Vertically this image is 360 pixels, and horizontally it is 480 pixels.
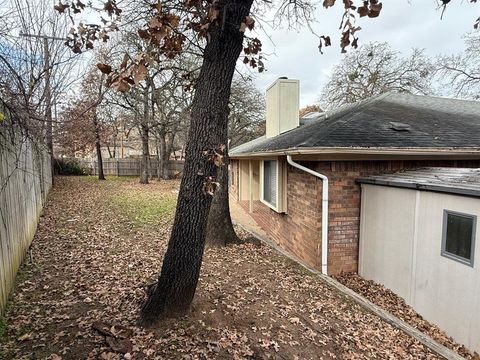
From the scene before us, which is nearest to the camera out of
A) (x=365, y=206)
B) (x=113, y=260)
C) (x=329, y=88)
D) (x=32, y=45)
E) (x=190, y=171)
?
(x=190, y=171)

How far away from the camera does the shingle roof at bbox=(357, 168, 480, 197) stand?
159 inches

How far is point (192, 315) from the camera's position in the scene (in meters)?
3.29

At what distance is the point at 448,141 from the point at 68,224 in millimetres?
9184

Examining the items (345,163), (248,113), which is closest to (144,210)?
(345,163)

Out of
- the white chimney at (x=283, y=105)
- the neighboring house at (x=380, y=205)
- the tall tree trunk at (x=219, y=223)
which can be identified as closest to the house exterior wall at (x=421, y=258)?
the neighboring house at (x=380, y=205)

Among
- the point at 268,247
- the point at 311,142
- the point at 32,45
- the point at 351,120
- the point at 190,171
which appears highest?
the point at 32,45

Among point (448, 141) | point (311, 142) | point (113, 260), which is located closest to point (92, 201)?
point (113, 260)

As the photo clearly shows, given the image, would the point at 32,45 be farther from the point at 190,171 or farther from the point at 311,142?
the point at 311,142

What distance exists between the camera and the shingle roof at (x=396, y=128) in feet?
18.8

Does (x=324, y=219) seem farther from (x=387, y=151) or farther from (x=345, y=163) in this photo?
(x=387, y=151)

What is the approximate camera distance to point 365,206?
19.5ft

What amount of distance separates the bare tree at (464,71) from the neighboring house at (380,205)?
1148 cm

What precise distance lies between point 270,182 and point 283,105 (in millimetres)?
2899

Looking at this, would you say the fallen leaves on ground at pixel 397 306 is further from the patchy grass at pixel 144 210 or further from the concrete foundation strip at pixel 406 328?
the patchy grass at pixel 144 210
